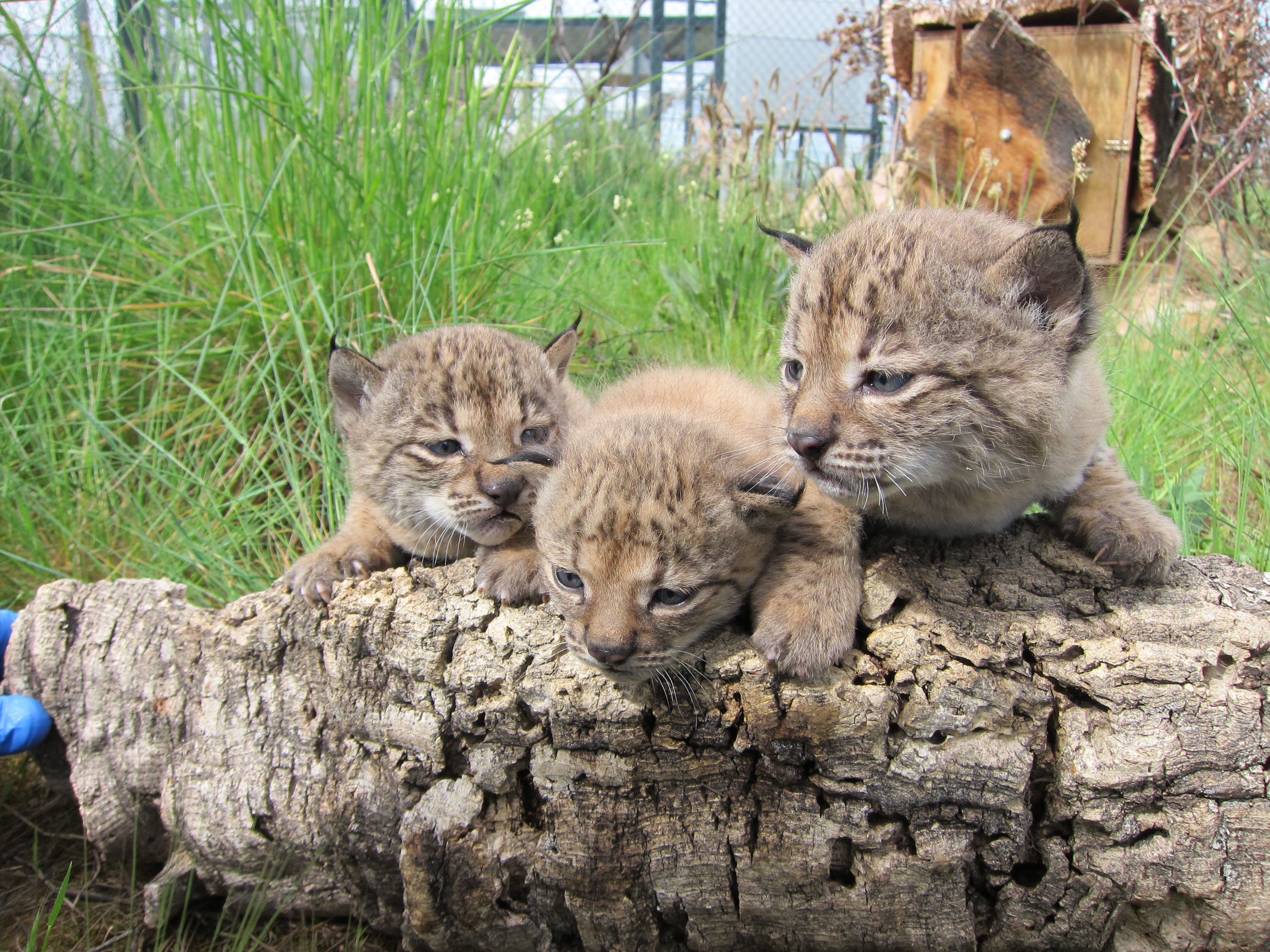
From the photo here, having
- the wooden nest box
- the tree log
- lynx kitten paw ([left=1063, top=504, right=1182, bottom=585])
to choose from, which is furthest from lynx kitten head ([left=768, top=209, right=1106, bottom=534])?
the wooden nest box

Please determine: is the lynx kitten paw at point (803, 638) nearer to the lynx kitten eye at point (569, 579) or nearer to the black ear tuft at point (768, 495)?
the black ear tuft at point (768, 495)

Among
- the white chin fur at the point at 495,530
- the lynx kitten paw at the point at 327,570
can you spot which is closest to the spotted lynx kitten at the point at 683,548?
the white chin fur at the point at 495,530

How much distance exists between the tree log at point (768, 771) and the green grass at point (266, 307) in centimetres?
119

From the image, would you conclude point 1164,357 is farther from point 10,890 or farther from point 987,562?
point 10,890

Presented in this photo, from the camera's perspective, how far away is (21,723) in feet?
9.61

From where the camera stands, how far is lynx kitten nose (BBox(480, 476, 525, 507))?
114 inches

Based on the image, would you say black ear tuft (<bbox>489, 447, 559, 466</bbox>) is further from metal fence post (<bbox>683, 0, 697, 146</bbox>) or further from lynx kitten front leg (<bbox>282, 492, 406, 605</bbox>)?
metal fence post (<bbox>683, 0, 697, 146</bbox>)

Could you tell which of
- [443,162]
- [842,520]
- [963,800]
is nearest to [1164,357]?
[842,520]

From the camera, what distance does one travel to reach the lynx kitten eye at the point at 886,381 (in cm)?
233

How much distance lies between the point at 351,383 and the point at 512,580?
3.80ft

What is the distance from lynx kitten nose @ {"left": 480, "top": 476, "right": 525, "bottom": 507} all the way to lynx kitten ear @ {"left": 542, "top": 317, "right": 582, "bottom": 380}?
2.40 feet

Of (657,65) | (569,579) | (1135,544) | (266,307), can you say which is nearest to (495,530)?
(569,579)

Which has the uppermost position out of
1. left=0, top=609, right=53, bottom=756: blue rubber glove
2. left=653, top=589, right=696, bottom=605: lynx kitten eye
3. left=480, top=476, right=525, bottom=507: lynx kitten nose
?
left=480, top=476, right=525, bottom=507: lynx kitten nose

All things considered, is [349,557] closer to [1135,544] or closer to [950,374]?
[950,374]
